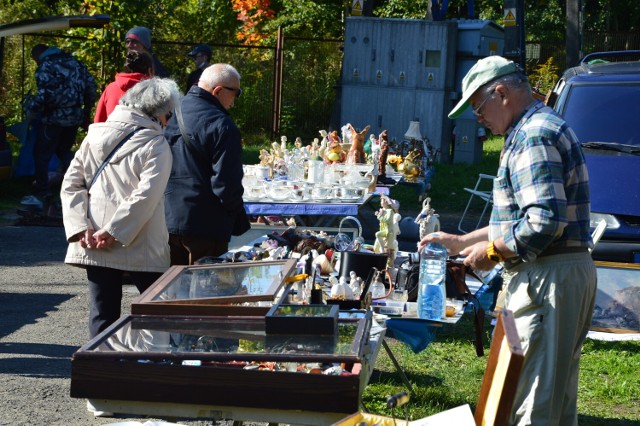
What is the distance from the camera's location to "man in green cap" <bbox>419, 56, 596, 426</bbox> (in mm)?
3705

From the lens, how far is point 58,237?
10758mm

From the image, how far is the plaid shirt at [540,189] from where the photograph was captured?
11.9 ft

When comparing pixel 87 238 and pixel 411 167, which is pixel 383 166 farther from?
pixel 87 238

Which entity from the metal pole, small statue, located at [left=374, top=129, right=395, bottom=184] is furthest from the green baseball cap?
the metal pole

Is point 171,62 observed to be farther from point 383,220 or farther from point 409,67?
point 383,220

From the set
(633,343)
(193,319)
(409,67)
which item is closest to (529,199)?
(193,319)

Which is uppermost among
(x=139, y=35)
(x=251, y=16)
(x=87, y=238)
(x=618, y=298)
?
(x=251, y=16)

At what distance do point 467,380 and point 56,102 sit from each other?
23.0 feet

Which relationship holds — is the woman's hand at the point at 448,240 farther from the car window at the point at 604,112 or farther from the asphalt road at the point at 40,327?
the car window at the point at 604,112

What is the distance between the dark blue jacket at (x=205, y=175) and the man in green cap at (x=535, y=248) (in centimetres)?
230

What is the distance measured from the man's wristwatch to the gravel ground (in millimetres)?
1486

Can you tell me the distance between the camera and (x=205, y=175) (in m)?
6.02

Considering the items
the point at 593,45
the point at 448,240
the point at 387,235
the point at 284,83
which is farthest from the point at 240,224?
the point at 593,45

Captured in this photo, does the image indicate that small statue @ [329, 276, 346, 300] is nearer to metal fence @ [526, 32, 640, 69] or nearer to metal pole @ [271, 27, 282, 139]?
metal pole @ [271, 27, 282, 139]
